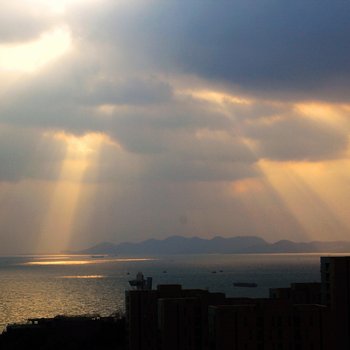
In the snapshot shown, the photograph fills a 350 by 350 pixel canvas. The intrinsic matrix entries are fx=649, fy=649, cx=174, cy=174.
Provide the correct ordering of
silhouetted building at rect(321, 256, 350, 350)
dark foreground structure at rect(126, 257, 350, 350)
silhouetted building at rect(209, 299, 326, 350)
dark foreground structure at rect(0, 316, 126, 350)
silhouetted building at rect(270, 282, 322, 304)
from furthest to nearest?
dark foreground structure at rect(0, 316, 126, 350), silhouetted building at rect(270, 282, 322, 304), silhouetted building at rect(321, 256, 350, 350), dark foreground structure at rect(126, 257, 350, 350), silhouetted building at rect(209, 299, 326, 350)

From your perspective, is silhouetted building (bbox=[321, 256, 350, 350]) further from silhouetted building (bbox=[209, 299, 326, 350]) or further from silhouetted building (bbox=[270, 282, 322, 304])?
silhouetted building (bbox=[270, 282, 322, 304])

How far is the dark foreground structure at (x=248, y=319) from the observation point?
43.3m

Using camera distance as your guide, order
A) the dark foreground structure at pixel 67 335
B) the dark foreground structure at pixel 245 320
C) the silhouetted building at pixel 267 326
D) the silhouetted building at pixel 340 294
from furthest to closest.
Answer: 1. the dark foreground structure at pixel 67 335
2. the silhouetted building at pixel 340 294
3. the dark foreground structure at pixel 245 320
4. the silhouetted building at pixel 267 326

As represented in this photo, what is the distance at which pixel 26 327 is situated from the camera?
83750 mm

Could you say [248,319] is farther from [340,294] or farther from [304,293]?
[304,293]

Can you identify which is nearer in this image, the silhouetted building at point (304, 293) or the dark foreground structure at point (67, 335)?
the silhouetted building at point (304, 293)

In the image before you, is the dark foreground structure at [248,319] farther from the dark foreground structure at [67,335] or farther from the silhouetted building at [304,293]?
the dark foreground structure at [67,335]

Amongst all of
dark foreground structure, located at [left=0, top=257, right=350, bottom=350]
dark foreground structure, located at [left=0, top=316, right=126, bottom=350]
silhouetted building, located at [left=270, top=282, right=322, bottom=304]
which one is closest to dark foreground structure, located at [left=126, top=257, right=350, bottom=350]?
dark foreground structure, located at [left=0, top=257, right=350, bottom=350]

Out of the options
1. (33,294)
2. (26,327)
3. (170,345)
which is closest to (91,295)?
(33,294)

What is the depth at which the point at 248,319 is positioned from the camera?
43531 millimetres

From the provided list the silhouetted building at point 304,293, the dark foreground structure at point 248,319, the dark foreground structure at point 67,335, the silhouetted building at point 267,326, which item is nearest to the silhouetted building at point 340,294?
the dark foreground structure at point 248,319

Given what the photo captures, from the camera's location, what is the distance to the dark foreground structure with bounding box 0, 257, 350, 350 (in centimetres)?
4331

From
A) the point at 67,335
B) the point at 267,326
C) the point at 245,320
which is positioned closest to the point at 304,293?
the point at 267,326

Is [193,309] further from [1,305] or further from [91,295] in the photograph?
[91,295]
